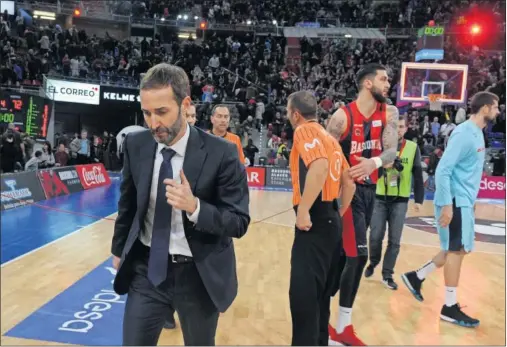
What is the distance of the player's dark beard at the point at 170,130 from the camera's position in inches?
74.2

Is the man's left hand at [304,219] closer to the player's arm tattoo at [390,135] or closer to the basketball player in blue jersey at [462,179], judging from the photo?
the player's arm tattoo at [390,135]

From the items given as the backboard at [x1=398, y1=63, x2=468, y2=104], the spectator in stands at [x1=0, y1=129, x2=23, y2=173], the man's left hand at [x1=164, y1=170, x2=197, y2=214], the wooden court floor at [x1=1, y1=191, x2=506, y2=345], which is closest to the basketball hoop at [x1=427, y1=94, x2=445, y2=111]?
the backboard at [x1=398, y1=63, x2=468, y2=104]

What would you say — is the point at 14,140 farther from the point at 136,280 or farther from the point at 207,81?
the point at 136,280

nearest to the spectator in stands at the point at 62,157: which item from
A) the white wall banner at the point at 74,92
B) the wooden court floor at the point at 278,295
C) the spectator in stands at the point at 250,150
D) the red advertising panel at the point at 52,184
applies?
the red advertising panel at the point at 52,184

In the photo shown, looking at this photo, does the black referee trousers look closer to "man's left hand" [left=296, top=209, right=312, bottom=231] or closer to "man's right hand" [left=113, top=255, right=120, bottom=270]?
"man's left hand" [left=296, top=209, right=312, bottom=231]

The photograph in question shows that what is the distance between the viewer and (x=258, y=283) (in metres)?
5.27

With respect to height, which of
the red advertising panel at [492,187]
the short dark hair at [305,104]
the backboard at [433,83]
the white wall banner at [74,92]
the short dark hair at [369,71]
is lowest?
the red advertising panel at [492,187]

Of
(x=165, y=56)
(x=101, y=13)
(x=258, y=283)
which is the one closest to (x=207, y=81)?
(x=165, y=56)

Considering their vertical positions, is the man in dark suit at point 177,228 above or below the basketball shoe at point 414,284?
above

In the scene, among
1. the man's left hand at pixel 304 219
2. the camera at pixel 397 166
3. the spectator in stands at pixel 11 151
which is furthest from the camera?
the spectator in stands at pixel 11 151

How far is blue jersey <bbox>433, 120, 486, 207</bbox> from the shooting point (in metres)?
4.02

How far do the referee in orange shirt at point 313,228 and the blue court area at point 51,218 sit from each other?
9.92 ft

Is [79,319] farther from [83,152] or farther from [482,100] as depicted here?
[83,152]

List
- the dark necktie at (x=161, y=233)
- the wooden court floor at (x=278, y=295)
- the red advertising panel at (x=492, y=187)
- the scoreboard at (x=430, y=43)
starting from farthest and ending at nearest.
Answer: the scoreboard at (x=430, y=43)
the red advertising panel at (x=492, y=187)
the wooden court floor at (x=278, y=295)
the dark necktie at (x=161, y=233)
